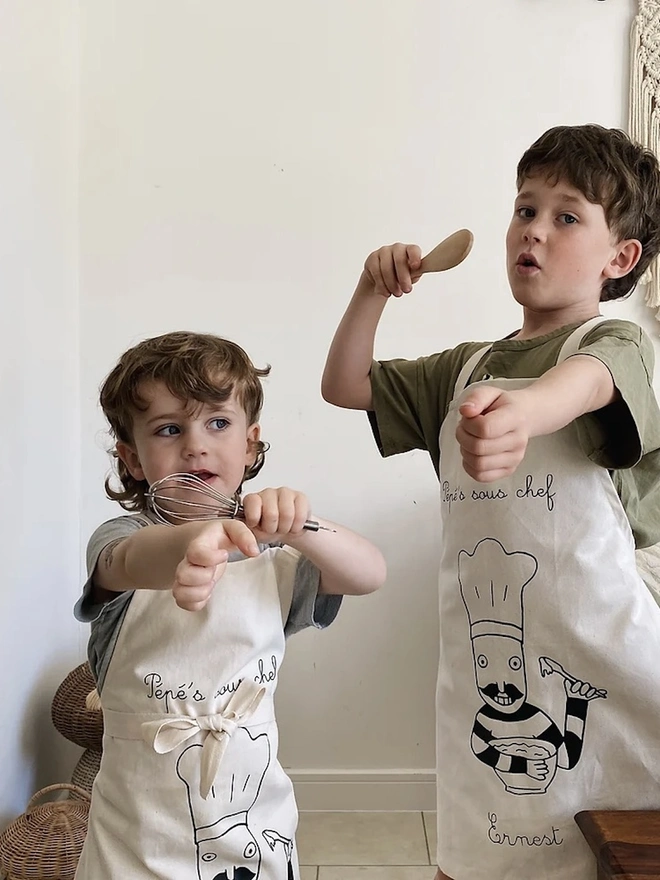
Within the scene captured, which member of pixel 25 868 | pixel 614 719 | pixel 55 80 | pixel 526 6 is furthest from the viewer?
pixel 526 6

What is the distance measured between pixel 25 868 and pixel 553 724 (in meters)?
0.83

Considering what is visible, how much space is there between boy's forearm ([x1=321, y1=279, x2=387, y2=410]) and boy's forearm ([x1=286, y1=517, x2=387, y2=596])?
23 cm

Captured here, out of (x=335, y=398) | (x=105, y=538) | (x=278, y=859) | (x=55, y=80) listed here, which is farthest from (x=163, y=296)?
(x=278, y=859)

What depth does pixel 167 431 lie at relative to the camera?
0.85m

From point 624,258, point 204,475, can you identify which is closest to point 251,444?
point 204,475

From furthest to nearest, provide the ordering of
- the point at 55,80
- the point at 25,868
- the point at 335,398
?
the point at 55,80 < the point at 25,868 < the point at 335,398

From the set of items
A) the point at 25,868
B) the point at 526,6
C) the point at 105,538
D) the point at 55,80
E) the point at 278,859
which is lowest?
the point at 25,868

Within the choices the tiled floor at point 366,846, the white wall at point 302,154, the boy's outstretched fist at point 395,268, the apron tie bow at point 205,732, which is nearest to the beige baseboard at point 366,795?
the tiled floor at point 366,846

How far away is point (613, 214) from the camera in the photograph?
33.4 inches

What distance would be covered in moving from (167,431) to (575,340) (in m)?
0.40

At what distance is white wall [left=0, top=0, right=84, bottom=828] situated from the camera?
1.33 m

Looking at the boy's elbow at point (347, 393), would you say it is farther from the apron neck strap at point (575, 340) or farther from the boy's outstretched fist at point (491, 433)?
the boy's outstretched fist at point (491, 433)

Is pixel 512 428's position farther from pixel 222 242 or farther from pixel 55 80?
pixel 55 80

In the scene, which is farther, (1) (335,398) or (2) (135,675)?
(1) (335,398)
